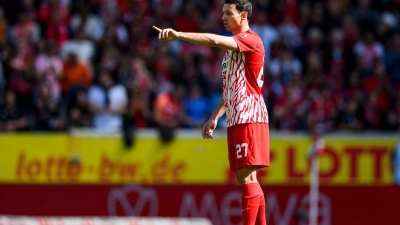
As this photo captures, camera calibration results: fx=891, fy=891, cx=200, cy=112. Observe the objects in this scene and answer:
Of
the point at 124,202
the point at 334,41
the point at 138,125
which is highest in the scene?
the point at 334,41

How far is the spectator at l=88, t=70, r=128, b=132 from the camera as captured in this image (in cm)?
1647

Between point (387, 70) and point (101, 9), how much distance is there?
6102mm

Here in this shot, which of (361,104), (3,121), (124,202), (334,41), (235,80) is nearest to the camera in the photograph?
(235,80)

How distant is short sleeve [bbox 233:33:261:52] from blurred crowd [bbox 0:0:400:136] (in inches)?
328

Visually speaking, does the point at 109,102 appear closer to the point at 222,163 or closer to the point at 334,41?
the point at 222,163

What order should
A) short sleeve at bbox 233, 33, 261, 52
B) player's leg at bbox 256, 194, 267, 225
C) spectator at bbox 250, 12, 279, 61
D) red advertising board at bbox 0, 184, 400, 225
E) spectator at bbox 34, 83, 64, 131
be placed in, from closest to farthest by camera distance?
short sleeve at bbox 233, 33, 261, 52, player's leg at bbox 256, 194, 267, 225, red advertising board at bbox 0, 184, 400, 225, spectator at bbox 34, 83, 64, 131, spectator at bbox 250, 12, 279, 61

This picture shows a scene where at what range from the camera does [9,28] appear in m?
18.0

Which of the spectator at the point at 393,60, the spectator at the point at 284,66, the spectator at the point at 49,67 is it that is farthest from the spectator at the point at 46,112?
the spectator at the point at 393,60

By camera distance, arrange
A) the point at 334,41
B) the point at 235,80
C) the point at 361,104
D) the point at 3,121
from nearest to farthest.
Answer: the point at 235,80 < the point at 3,121 < the point at 361,104 < the point at 334,41

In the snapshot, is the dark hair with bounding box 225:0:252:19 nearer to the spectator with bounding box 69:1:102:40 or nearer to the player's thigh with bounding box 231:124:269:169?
the player's thigh with bounding box 231:124:269:169

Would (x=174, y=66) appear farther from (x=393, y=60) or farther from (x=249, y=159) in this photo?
(x=249, y=159)

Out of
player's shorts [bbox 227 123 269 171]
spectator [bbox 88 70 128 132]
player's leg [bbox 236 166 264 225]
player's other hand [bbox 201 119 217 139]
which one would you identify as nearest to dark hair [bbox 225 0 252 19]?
player's shorts [bbox 227 123 269 171]

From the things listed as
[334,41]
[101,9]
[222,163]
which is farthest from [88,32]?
[334,41]

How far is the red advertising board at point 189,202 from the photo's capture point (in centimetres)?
1444
